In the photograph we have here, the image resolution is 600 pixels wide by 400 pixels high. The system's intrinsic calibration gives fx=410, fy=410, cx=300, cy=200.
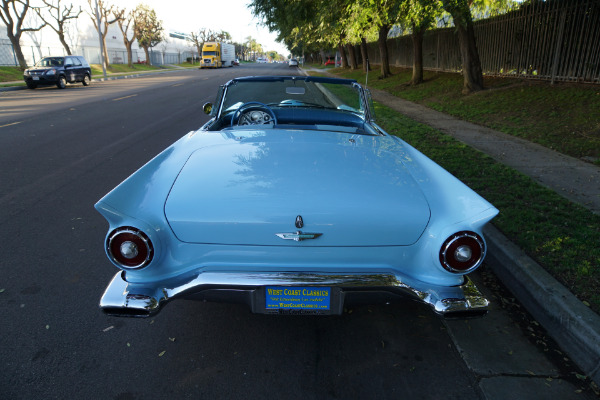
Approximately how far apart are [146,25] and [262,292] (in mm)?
60243

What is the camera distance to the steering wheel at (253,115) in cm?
350

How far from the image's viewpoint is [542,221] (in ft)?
12.9

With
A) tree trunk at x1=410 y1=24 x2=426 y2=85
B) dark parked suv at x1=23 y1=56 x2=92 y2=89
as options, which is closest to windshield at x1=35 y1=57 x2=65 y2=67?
dark parked suv at x1=23 y1=56 x2=92 y2=89

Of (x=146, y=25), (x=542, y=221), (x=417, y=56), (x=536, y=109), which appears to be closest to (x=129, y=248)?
(x=542, y=221)

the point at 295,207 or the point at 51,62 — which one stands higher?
the point at 51,62

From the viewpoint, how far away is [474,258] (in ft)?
6.79

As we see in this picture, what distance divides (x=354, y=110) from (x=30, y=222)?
11.4 feet

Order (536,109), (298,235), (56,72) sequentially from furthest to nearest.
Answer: (56,72), (536,109), (298,235)

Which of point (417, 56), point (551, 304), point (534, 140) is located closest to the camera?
point (551, 304)

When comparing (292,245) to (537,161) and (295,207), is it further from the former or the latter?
(537,161)

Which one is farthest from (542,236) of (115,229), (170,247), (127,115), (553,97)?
(127,115)

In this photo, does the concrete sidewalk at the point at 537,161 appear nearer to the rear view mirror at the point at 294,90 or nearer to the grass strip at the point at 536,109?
the grass strip at the point at 536,109

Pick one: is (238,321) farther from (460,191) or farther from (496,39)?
(496,39)

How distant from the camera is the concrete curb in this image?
2.32 meters
